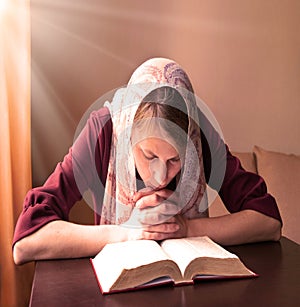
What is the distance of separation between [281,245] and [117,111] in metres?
0.53

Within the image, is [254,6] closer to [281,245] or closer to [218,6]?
[218,6]

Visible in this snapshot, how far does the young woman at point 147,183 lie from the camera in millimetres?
1184

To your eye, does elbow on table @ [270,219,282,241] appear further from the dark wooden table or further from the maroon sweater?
the dark wooden table

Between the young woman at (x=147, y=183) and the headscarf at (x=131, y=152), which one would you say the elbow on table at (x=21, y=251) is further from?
the headscarf at (x=131, y=152)

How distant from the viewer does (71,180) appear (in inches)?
51.4

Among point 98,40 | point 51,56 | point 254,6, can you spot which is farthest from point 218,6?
point 51,56

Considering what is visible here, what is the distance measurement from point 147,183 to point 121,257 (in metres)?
0.25

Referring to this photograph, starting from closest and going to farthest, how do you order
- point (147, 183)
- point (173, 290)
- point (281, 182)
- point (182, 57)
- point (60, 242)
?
point (173, 290) → point (60, 242) → point (147, 183) → point (281, 182) → point (182, 57)

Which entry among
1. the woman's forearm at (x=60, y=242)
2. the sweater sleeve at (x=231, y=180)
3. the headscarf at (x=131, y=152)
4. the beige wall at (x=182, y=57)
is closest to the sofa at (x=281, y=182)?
the beige wall at (x=182, y=57)

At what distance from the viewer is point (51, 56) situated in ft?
6.91

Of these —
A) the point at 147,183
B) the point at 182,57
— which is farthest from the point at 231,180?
the point at 182,57

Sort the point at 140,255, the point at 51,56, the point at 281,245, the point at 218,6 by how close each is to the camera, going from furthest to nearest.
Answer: the point at 218,6 → the point at 51,56 → the point at 281,245 → the point at 140,255

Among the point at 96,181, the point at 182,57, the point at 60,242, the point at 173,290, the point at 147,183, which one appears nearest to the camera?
the point at 173,290

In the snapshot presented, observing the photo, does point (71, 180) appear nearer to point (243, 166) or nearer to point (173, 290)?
point (173, 290)
